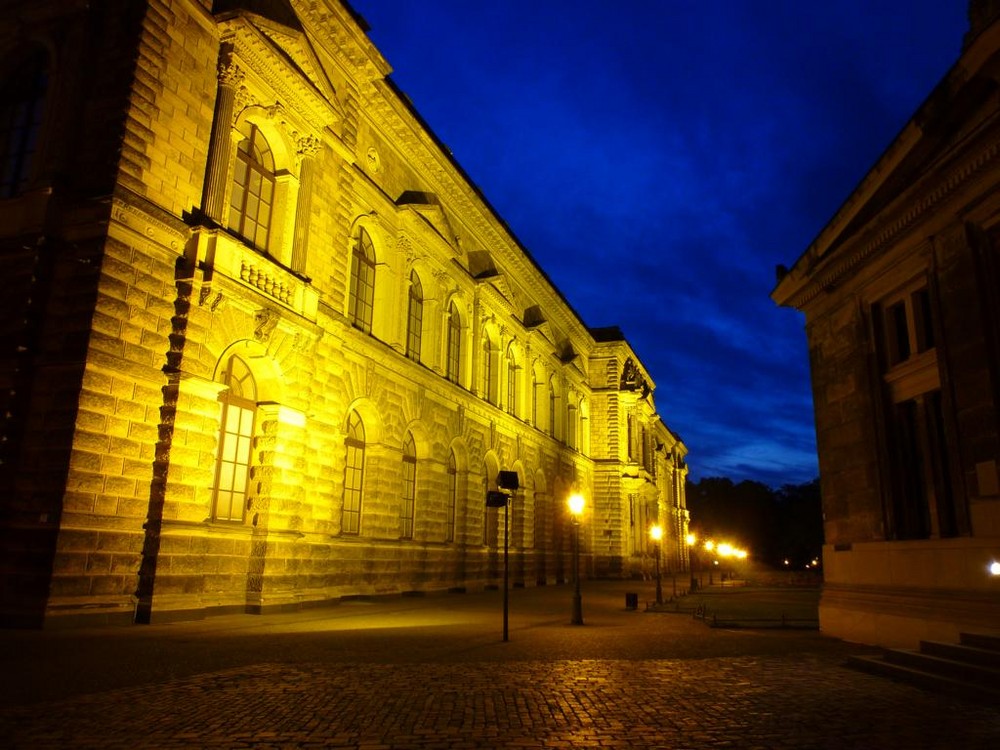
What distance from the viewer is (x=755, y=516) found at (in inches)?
4469

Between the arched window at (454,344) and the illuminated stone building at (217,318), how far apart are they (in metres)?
1.03

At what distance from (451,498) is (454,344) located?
19.6ft

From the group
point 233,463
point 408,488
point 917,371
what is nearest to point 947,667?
point 917,371

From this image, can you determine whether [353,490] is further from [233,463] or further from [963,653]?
[963,653]

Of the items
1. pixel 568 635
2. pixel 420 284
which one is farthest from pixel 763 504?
→ pixel 568 635

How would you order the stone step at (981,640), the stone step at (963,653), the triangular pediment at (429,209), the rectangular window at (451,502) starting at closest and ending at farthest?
the stone step at (963,653), the stone step at (981,640), the triangular pediment at (429,209), the rectangular window at (451,502)

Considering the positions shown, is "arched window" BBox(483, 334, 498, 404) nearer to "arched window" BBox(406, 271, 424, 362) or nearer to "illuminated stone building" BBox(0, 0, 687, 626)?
"illuminated stone building" BBox(0, 0, 687, 626)

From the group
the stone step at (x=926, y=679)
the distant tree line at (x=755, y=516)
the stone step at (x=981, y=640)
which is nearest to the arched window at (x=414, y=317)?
the stone step at (x=926, y=679)

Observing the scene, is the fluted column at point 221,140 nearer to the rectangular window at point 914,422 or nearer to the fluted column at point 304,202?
the fluted column at point 304,202

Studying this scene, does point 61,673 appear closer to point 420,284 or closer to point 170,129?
point 170,129

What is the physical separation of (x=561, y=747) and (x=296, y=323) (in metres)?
13.3

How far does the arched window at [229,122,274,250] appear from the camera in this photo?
1698 cm

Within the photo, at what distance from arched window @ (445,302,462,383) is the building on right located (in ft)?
50.7

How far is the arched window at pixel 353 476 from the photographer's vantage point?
67.7 ft
